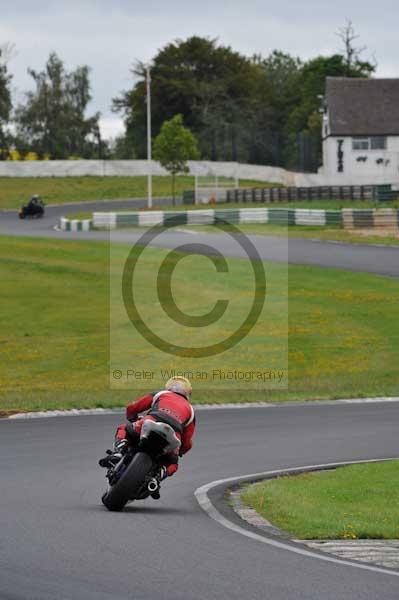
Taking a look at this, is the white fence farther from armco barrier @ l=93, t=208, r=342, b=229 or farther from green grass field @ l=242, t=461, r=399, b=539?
green grass field @ l=242, t=461, r=399, b=539

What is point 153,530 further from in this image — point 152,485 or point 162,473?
point 162,473

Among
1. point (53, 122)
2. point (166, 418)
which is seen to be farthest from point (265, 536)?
point (53, 122)

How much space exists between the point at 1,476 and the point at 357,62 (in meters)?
111

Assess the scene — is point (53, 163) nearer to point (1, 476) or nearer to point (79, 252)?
point (79, 252)

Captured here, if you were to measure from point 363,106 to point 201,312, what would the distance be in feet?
196

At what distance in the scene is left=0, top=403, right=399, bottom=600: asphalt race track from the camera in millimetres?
7461

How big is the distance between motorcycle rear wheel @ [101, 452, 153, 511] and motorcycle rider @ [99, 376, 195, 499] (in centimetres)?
32

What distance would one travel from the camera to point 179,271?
1580 inches

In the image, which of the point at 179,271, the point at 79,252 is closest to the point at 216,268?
the point at 179,271

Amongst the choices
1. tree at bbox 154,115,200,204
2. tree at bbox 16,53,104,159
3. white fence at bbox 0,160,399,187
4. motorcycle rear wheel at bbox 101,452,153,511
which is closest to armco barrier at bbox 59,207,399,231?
tree at bbox 154,115,200,204

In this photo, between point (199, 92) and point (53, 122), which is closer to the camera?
point (199, 92)

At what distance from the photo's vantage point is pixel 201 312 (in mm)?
32438

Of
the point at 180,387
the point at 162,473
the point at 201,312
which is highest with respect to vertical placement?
the point at 180,387

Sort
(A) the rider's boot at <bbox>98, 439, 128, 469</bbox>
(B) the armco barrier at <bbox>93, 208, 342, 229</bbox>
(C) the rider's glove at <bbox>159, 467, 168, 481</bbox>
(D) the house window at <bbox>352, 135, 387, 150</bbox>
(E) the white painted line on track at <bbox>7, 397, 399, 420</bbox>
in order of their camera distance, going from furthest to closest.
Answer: (D) the house window at <bbox>352, 135, 387, 150</bbox> → (B) the armco barrier at <bbox>93, 208, 342, 229</bbox> → (E) the white painted line on track at <bbox>7, 397, 399, 420</bbox> → (A) the rider's boot at <bbox>98, 439, 128, 469</bbox> → (C) the rider's glove at <bbox>159, 467, 168, 481</bbox>
